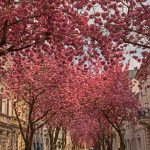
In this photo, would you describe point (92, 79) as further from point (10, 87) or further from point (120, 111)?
point (10, 87)

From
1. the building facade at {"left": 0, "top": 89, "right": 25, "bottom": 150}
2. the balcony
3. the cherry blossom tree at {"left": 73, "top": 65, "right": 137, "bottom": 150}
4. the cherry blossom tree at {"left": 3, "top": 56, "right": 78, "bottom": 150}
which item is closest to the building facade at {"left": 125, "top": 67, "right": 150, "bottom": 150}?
the balcony

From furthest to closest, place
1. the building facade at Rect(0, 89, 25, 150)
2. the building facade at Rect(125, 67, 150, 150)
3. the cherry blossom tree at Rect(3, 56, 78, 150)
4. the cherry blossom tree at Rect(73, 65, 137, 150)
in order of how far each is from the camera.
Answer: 1. the building facade at Rect(125, 67, 150, 150)
2. the building facade at Rect(0, 89, 25, 150)
3. the cherry blossom tree at Rect(73, 65, 137, 150)
4. the cherry blossom tree at Rect(3, 56, 78, 150)

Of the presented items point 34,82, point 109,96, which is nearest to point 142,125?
point 109,96

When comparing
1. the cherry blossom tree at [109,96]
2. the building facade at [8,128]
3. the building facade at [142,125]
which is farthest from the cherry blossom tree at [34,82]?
the building facade at [142,125]

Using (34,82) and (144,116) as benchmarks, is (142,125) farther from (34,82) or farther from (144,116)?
(34,82)

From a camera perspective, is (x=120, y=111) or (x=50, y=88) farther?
(x=120, y=111)

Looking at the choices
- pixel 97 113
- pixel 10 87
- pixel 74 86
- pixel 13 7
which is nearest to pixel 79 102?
pixel 74 86

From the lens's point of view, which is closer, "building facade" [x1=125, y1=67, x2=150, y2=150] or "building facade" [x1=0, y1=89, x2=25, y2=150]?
"building facade" [x1=0, y1=89, x2=25, y2=150]

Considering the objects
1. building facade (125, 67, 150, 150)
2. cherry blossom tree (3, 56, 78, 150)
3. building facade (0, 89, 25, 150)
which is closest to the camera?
cherry blossom tree (3, 56, 78, 150)

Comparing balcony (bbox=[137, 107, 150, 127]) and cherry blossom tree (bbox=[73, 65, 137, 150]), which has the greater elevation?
cherry blossom tree (bbox=[73, 65, 137, 150])

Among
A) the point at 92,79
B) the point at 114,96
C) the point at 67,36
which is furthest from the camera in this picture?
the point at 92,79

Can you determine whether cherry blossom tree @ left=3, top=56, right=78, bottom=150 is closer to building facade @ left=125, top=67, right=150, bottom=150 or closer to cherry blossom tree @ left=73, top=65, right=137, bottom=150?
cherry blossom tree @ left=73, top=65, right=137, bottom=150

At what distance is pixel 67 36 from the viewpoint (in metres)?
13.4

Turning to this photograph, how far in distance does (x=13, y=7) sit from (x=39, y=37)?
1942 millimetres
